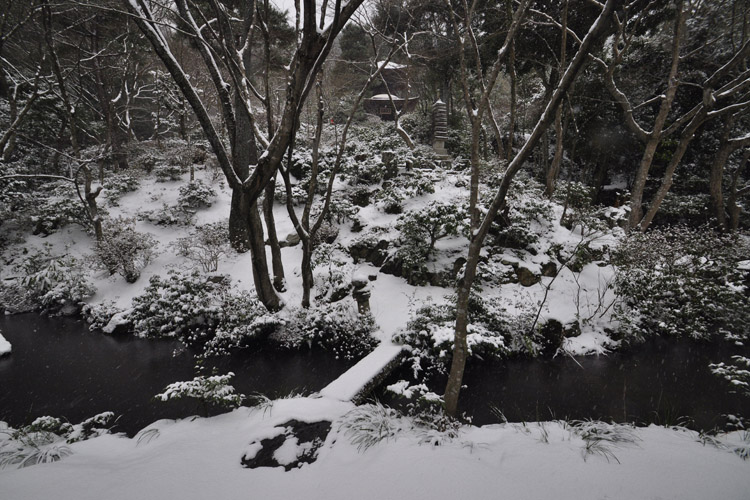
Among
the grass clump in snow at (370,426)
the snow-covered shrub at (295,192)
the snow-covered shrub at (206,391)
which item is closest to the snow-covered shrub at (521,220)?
the grass clump in snow at (370,426)

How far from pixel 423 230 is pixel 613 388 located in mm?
4571

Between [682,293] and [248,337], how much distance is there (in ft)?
29.6

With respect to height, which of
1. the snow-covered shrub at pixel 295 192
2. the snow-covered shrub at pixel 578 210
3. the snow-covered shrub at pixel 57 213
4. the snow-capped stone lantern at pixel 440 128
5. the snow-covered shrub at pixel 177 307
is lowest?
the snow-covered shrub at pixel 177 307

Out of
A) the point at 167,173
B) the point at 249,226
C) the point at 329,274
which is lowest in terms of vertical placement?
the point at 329,274

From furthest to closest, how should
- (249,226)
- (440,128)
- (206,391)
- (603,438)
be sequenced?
(440,128) → (249,226) → (206,391) → (603,438)

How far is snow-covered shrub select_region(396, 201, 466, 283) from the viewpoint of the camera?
6.87 m

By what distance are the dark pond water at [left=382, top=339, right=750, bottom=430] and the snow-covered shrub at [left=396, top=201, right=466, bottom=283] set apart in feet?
8.20

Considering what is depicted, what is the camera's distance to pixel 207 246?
796 centimetres

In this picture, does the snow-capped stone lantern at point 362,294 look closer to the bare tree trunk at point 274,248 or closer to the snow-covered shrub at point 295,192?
the bare tree trunk at point 274,248

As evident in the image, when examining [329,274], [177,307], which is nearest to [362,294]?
Answer: [329,274]

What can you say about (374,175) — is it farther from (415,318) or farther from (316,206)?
(415,318)

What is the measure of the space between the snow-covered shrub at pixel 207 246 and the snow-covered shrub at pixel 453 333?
5380mm

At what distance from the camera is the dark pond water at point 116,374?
4285mm

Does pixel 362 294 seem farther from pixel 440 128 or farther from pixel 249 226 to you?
pixel 440 128
